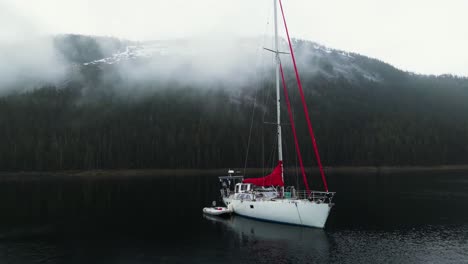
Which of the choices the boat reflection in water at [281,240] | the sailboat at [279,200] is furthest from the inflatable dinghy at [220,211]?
the boat reflection in water at [281,240]

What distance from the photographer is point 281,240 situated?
152 feet

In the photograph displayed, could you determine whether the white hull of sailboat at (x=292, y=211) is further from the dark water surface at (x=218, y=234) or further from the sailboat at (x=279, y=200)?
the dark water surface at (x=218, y=234)

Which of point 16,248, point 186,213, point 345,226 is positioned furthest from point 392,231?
Result: point 16,248

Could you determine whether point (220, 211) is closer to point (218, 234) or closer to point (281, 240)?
point (218, 234)

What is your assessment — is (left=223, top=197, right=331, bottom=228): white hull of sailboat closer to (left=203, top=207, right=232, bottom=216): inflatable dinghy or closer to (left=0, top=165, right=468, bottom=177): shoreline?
(left=203, top=207, right=232, bottom=216): inflatable dinghy

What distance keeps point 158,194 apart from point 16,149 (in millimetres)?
124647

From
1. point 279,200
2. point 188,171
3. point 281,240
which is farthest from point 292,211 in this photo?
point 188,171

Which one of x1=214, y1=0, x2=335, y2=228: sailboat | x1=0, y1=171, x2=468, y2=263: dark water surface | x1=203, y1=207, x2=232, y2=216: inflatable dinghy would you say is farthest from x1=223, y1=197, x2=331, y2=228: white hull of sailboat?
x1=203, y1=207, x2=232, y2=216: inflatable dinghy

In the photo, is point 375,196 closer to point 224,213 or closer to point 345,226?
point 345,226

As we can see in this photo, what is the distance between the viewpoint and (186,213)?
6719cm

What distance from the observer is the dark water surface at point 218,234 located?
134 feet

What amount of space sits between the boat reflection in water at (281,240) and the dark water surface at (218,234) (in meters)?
0.11

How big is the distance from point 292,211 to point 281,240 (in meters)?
5.42

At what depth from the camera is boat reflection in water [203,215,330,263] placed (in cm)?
4092
